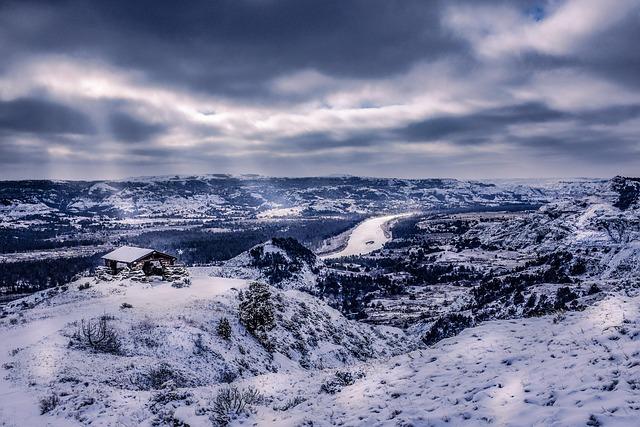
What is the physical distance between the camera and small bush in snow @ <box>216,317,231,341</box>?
131 ft

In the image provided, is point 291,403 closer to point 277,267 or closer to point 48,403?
point 48,403

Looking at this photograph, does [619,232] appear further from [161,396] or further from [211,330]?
[161,396]

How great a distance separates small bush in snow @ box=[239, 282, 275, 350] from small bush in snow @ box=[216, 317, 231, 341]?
3663 millimetres

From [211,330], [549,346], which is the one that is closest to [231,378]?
[211,330]

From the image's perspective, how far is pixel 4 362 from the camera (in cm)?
2494

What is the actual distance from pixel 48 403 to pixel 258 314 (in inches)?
1142

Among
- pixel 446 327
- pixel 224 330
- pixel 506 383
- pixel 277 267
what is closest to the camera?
pixel 506 383

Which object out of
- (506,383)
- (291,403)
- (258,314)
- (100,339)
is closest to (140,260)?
(258,314)

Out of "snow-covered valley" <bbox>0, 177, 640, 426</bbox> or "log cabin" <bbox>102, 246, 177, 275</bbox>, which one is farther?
"log cabin" <bbox>102, 246, 177, 275</bbox>

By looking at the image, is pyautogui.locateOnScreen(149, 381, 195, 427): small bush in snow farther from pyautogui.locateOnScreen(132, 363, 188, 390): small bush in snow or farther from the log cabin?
the log cabin

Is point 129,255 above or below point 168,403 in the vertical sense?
below

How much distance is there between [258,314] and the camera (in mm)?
46062

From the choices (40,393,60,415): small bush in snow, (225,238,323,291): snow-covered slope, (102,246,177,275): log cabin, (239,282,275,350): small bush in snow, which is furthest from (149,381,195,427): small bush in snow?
(225,238,323,291): snow-covered slope

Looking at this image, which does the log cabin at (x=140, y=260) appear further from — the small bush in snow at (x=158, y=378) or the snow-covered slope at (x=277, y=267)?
the snow-covered slope at (x=277, y=267)
